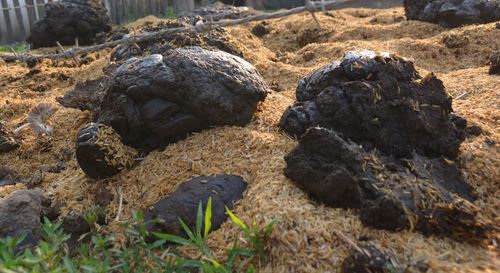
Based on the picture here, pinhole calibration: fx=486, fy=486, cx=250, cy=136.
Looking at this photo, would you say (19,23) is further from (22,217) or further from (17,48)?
(22,217)

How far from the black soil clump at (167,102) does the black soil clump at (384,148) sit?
0.47 meters

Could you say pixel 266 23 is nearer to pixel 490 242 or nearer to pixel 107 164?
pixel 107 164

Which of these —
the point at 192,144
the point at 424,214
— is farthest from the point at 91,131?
the point at 424,214

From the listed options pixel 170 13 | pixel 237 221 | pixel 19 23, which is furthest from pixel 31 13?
pixel 237 221

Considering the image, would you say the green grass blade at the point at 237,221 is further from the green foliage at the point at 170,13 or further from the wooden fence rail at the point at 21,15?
the green foliage at the point at 170,13

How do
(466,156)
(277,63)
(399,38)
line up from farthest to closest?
1. (399,38)
2. (277,63)
3. (466,156)

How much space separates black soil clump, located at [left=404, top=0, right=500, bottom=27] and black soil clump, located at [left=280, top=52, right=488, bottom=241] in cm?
388

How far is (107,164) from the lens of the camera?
10.8 ft

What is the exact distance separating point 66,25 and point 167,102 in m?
6.53

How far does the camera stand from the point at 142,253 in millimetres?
2611

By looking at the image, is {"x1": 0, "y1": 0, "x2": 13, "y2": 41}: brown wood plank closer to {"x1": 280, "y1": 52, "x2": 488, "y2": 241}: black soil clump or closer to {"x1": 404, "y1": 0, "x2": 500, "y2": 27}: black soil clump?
{"x1": 404, "y1": 0, "x2": 500, "y2": 27}: black soil clump

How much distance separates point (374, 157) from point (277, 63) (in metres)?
2.97

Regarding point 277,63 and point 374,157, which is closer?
point 374,157

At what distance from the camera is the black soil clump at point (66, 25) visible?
29.9 feet
